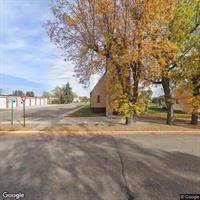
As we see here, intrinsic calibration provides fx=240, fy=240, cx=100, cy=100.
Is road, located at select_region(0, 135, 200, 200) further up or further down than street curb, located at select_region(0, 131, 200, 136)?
further down

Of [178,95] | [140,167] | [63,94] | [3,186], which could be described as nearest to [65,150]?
[140,167]

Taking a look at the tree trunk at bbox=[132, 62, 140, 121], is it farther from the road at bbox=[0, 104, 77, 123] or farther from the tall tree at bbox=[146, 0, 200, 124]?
the road at bbox=[0, 104, 77, 123]

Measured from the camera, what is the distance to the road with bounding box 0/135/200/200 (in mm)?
5523

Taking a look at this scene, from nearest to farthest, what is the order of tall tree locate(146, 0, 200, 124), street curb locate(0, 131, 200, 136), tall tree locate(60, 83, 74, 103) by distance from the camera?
street curb locate(0, 131, 200, 136), tall tree locate(146, 0, 200, 124), tall tree locate(60, 83, 74, 103)

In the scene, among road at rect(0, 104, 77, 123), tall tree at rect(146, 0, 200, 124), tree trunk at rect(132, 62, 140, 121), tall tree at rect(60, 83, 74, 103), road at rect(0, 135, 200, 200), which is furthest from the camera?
tall tree at rect(60, 83, 74, 103)

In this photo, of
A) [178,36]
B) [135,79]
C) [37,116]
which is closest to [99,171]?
[135,79]

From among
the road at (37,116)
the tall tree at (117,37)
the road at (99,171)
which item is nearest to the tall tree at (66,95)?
the road at (37,116)

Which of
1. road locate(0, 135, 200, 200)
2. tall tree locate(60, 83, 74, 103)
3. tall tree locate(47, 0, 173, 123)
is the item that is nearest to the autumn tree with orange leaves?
tall tree locate(47, 0, 173, 123)

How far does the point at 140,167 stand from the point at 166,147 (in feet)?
12.4

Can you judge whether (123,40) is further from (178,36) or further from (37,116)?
(37,116)

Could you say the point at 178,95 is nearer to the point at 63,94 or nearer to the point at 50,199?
the point at 50,199

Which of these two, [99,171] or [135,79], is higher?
[135,79]

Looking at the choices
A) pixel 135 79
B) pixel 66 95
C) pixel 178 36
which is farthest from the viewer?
pixel 66 95

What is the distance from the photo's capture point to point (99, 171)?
7.14 meters
